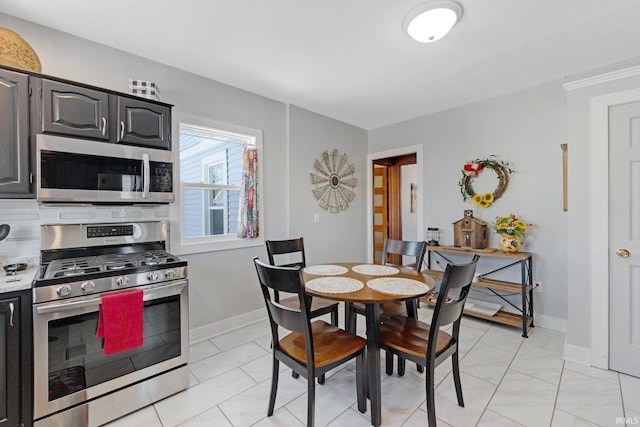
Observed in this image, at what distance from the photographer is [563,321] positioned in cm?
288

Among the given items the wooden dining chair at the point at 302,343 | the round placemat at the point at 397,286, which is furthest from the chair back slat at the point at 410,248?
the wooden dining chair at the point at 302,343

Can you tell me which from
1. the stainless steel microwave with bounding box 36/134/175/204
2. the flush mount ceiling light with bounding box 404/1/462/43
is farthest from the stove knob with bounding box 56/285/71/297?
the flush mount ceiling light with bounding box 404/1/462/43

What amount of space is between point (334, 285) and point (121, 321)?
4.22ft

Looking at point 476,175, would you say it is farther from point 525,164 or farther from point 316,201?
point 316,201

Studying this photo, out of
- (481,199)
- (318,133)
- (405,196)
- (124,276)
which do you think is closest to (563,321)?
(481,199)

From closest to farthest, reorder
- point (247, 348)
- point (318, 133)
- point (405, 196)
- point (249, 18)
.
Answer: point (249, 18), point (247, 348), point (318, 133), point (405, 196)

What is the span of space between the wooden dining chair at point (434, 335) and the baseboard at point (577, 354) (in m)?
1.27

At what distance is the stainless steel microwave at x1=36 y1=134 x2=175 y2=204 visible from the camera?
5.84ft

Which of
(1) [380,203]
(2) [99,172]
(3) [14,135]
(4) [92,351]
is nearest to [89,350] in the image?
(4) [92,351]

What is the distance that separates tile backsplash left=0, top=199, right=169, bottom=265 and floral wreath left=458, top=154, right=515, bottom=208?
369 cm

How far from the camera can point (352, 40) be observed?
2193 millimetres

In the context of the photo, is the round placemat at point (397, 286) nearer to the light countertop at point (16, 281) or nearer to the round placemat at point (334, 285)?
the round placemat at point (334, 285)

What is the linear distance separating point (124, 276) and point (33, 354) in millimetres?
543

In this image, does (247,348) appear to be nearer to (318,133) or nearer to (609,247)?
(318,133)
